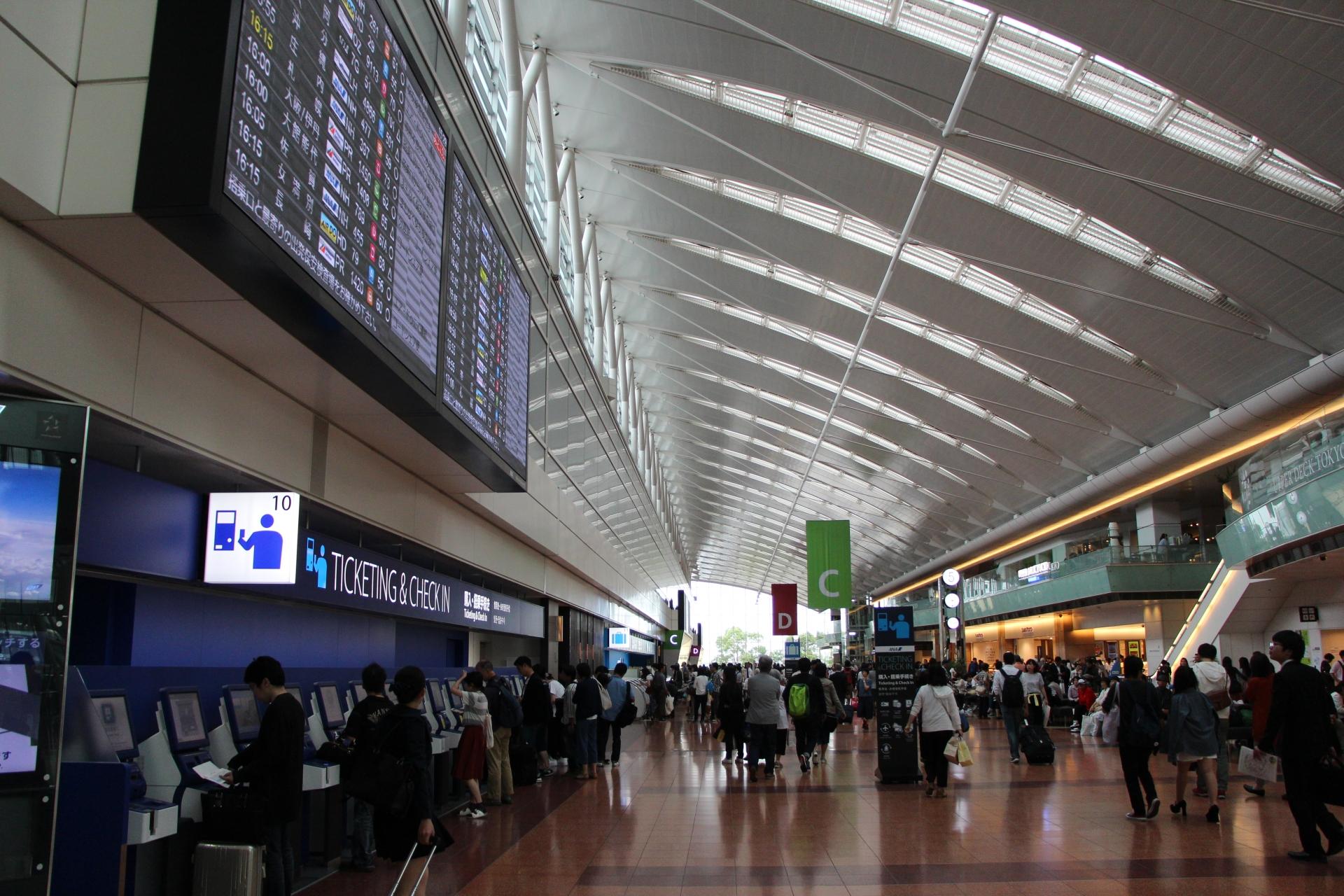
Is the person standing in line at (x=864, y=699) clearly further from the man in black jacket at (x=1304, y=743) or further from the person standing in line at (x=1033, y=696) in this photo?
the man in black jacket at (x=1304, y=743)

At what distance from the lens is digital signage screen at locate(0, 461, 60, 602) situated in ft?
12.1

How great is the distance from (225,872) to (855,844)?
4903mm

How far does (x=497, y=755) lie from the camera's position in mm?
10688

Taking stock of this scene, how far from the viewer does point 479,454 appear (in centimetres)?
859

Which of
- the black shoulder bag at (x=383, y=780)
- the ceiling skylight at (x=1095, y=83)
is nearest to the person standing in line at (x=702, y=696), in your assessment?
the ceiling skylight at (x=1095, y=83)

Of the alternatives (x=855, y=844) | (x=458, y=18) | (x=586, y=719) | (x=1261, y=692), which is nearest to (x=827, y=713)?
(x=586, y=719)

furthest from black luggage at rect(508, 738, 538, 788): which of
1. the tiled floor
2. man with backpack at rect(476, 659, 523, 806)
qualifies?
man with backpack at rect(476, 659, 523, 806)

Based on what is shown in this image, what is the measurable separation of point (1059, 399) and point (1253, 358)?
613 cm

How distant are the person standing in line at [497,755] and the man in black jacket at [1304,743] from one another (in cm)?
720

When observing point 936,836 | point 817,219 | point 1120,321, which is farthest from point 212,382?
point 1120,321

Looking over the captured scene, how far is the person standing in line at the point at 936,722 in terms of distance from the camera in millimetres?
10625

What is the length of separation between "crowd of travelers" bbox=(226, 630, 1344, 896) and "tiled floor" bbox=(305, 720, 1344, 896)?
36cm

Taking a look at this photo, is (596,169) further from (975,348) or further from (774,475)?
(774,475)

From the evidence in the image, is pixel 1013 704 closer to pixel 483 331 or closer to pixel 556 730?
pixel 556 730
